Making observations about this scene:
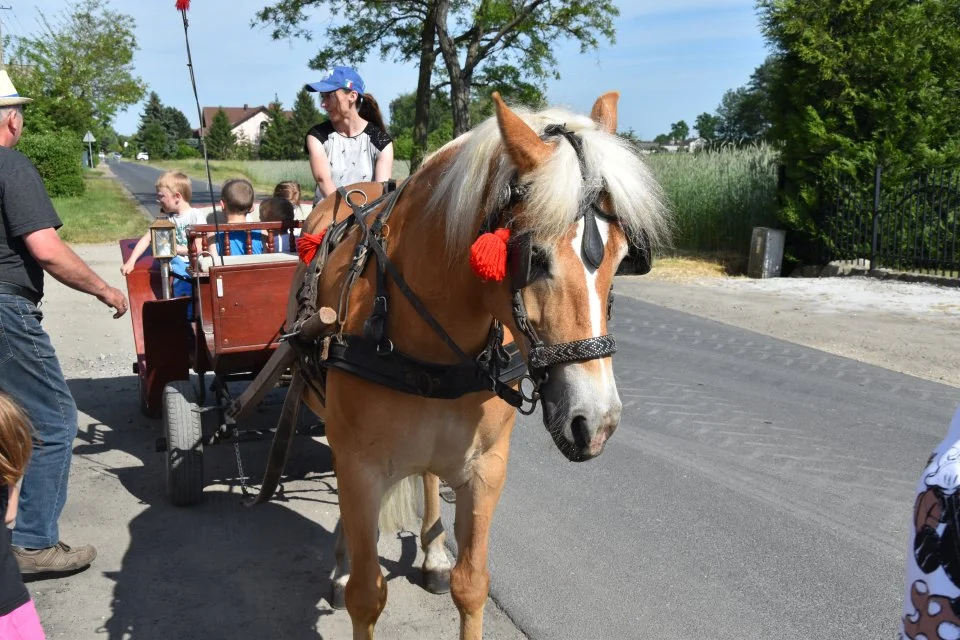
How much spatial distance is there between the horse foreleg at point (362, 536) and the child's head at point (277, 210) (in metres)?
3.34

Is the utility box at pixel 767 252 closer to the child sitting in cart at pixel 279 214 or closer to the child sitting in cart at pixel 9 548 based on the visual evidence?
the child sitting in cart at pixel 279 214

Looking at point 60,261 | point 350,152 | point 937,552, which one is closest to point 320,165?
point 350,152

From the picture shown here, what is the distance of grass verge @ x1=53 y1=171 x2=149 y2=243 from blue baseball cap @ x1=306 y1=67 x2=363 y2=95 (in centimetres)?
1054

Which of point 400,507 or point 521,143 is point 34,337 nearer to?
point 400,507

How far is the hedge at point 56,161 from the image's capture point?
29016mm

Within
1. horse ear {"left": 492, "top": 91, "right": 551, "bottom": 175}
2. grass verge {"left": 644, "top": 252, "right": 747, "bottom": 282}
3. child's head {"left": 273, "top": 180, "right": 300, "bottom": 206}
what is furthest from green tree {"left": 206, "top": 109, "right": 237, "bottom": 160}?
horse ear {"left": 492, "top": 91, "right": 551, "bottom": 175}

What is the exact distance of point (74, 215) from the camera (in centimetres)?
2281

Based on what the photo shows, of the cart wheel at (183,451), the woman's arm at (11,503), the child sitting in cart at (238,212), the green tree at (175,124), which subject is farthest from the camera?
the green tree at (175,124)

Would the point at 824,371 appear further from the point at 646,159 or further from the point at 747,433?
the point at 646,159

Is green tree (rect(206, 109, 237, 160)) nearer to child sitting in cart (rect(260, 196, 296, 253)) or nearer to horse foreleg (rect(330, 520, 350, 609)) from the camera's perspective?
child sitting in cart (rect(260, 196, 296, 253))

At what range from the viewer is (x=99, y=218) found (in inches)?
866

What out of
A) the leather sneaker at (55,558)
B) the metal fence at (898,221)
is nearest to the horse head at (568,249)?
the leather sneaker at (55,558)

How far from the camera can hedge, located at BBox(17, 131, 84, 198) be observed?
29016 mm

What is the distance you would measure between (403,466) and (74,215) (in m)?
23.2
